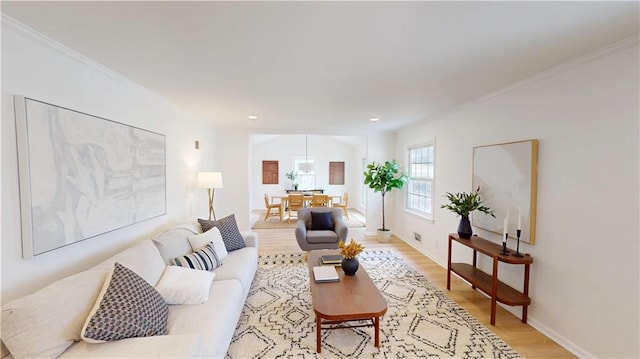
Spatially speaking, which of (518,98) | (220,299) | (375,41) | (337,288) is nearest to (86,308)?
(220,299)

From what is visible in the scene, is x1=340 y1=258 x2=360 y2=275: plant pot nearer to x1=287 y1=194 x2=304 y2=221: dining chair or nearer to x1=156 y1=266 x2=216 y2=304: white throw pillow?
x1=156 y1=266 x2=216 y2=304: white throw pillow

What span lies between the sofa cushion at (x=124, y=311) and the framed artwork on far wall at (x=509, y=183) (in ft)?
10.4

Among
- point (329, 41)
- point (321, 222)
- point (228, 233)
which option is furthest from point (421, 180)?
point (329, 41)

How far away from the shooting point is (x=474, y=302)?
9.33ft

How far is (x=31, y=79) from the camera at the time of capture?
1599 mm

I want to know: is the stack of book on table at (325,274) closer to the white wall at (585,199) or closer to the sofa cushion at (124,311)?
the sofa cushion at (124,311)

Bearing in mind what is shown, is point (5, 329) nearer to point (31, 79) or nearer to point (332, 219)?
point (31, 79)

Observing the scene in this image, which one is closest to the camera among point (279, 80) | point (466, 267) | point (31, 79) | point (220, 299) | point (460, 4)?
point (460, 4)

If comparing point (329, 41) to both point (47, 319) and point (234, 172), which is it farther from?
point (234, 172)

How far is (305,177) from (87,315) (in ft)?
26.6

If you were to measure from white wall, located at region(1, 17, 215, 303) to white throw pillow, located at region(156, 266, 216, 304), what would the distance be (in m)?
0.63

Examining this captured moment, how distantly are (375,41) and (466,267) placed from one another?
2.77 metres

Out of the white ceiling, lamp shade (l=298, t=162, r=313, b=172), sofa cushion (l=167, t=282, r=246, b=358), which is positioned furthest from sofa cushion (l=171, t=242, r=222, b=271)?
lamp shade (l=298, t=162, r=313, b=172)

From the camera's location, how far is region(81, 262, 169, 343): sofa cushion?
4.54 ft
